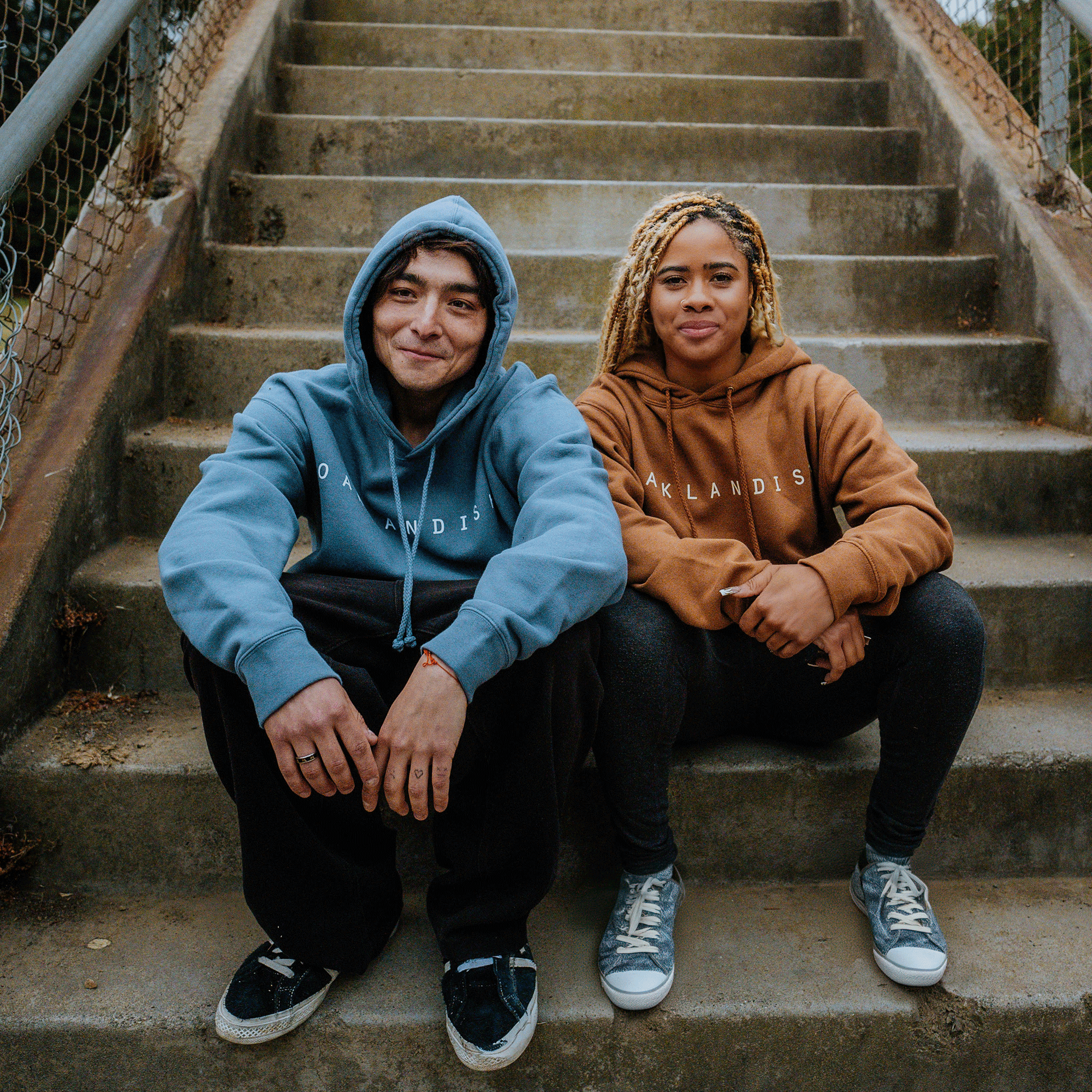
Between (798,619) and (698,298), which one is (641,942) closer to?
(798,619)

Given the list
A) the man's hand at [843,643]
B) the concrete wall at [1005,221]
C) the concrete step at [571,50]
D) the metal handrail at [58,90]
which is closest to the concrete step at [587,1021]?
the man's hand at [843,643]

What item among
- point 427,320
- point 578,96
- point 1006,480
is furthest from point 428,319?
point 578,96

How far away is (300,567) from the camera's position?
1542mm

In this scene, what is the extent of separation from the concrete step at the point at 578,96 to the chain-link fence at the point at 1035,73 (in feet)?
1.05

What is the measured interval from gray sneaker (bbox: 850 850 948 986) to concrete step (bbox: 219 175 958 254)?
2040 mm

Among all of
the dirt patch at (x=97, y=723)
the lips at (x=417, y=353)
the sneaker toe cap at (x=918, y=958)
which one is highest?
the lips at (x=417, y=353)

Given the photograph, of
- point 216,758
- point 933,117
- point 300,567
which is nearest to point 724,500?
point 300,567

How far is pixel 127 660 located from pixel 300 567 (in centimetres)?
57

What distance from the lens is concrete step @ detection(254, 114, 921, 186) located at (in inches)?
123

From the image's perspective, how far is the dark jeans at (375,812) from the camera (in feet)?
4.27

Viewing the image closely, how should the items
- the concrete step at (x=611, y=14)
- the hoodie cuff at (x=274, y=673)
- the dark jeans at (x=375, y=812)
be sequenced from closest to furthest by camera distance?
the hoodie cuff at (x=274, y=673) → the dark jeans at (x=375, y=812) → the concrete step at (x=611, y=14)

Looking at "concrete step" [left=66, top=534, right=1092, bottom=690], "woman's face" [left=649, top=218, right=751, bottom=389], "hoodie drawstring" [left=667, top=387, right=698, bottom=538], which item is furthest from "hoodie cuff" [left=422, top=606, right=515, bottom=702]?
"concrete step" [left=66, top=534, right=1092, bottom=690]

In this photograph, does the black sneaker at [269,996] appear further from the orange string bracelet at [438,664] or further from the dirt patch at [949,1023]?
the dirt patch at [949,1023]

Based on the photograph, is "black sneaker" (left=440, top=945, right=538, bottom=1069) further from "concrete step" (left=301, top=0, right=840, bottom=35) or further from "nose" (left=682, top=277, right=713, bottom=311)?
"concrete step" (left=301, top=0, right=840, bottom=35)
